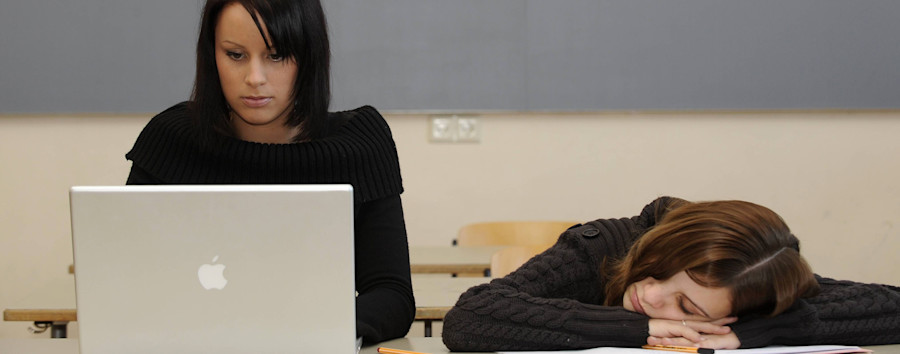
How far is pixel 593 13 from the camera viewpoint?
352 centimetres

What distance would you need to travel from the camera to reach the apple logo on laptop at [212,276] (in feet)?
3.41

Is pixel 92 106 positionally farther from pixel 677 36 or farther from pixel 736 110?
pixel 736 110

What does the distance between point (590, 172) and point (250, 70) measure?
95.4 inches

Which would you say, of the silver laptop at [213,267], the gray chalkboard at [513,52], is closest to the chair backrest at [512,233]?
the gray chalkboard at [513,52]

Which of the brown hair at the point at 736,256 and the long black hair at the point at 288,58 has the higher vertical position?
the long black hair at the point at 288,58

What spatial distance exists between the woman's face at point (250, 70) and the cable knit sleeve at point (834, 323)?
0.80m

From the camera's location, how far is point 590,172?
12.0 feet

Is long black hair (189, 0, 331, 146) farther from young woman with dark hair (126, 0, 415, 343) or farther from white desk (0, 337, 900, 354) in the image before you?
white desk (0, 337, 900, 354)

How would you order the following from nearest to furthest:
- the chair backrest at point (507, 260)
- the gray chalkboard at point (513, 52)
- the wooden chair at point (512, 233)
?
the chair backrest at point (507, 260) → the wooden chair at point (512, 233) → the gray chalkboard at point (513, 52)

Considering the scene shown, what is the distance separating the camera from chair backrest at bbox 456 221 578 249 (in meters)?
3.05

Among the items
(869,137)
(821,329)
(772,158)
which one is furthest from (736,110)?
(821,329)

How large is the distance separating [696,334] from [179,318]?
0.73m

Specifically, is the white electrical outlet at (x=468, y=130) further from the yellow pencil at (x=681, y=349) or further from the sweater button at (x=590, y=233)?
the yellow pencil at (x=681, y=349)

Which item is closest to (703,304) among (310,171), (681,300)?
(681,300)
